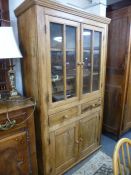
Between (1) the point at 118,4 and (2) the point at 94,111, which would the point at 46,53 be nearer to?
(2) the point at 94,111

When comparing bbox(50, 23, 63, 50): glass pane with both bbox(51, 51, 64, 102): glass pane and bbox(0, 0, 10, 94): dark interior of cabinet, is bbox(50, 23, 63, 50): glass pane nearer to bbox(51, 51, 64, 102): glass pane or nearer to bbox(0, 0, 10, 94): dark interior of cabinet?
bbox(51, 51, 64, 102): glass pane

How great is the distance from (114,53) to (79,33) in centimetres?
96

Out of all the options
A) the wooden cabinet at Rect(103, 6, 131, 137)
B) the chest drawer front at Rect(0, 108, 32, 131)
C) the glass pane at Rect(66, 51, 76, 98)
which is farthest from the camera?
the wooden cabinet at Rect(103, 6, 131, 137)

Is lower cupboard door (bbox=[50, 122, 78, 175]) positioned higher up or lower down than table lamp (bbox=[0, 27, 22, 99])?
lower down

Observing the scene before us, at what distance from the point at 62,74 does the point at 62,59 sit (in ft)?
0.50

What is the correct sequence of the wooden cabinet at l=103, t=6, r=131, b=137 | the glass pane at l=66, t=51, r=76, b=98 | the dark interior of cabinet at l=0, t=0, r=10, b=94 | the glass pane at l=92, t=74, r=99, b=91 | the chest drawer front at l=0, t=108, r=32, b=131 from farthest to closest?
the wooden cabinet at l=103, t=6, r=131, b=137 → the glass pane at l=92, t=74, r=99, b=91 → the glass pane at l=66, t=51, r=76, b=98 → the dark interior of cabinet at l=0, t=0, r=10, b=94 → the chest drawer front at l=0, t=108, r=32, b=131

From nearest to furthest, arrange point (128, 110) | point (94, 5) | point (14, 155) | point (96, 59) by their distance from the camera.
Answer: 1. point (14, 155)
2. point (96, 59)
3. point (94, 5)
4. point (128, 110)

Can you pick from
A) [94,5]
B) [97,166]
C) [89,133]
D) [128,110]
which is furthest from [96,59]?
[97,166]

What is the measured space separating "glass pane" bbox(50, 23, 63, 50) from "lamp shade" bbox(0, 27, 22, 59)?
35cm

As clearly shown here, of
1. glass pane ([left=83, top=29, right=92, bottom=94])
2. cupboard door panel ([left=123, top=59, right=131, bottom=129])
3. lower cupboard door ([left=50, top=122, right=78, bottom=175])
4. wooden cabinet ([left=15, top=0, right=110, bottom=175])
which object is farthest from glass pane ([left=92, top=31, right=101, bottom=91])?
cupboard door panel ([left=123, top=59, right=131, bottom=129])

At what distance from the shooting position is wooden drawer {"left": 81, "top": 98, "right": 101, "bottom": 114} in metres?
1.72

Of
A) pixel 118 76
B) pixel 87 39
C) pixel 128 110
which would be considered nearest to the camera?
pixel 87 39

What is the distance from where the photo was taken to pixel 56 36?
1346 millimetres

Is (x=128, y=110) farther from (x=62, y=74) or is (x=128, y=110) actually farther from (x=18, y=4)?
(x=18, y=4)
